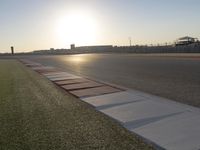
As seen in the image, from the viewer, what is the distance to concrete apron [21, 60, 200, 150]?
5352mm

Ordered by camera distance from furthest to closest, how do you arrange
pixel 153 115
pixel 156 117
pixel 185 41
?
pixel 185 41 → pixel 153 115 → pixel 156 117

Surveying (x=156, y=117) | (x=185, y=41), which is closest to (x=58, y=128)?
(x=156, y=117)

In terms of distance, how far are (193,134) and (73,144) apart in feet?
7.00

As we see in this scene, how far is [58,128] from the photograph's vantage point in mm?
6324

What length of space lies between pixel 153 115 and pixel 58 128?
7.23ft

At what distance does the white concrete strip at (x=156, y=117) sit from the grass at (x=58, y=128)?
32 centimetres

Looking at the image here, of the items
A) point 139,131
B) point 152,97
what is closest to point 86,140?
point 139,131

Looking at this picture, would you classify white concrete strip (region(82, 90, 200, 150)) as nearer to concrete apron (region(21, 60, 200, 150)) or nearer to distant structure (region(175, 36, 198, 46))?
concrete apron (region(21, 60, 200, 150))

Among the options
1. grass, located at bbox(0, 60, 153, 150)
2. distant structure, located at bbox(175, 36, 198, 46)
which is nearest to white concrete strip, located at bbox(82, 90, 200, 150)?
grass, located at bbox(0, 60, 153, 150)

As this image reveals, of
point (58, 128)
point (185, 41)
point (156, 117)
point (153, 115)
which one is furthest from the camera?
point (185, 41)

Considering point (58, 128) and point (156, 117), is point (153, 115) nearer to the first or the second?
point (156, 117)

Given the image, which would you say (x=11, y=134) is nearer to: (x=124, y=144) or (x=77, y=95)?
(x=124, y=144)

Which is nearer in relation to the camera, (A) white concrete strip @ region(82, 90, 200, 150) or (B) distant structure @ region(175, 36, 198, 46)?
(A) white concrete strip @ region(82, 90, 200, 150)

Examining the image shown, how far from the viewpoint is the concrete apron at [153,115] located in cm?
535
